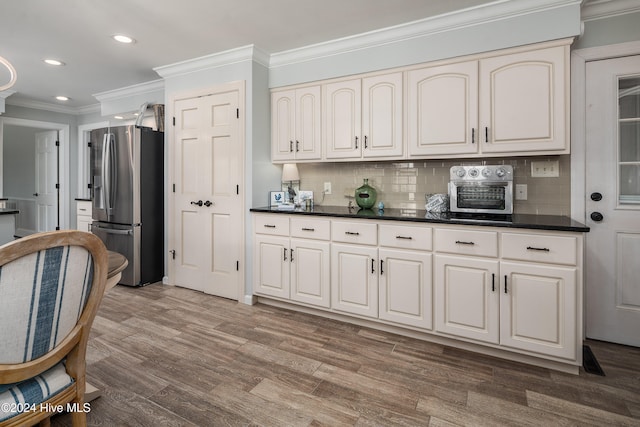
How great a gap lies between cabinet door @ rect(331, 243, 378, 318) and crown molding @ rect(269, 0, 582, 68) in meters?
1.82

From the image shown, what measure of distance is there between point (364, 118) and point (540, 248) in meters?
1.74

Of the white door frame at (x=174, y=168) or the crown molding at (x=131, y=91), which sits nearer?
the white door frame at (x=174, y=168)

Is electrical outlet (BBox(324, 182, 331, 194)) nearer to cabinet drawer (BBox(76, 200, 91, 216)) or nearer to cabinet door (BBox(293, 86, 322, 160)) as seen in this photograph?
cabinet door (BBox(293, 86, 322, 160))

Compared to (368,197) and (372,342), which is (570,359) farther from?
(368,197)

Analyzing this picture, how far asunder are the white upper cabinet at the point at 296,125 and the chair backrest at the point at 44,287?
2.38 m


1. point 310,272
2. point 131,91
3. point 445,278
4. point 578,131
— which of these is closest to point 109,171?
point 131,91

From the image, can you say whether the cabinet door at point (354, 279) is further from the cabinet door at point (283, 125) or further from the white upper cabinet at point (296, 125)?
the cabinet door at point (283, 125)

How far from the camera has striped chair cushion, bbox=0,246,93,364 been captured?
0.96 meters

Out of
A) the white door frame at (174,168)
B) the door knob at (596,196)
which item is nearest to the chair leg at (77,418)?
the white door frame at (174,168)

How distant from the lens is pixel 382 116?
296 centimetres

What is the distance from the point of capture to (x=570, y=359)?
81.0 inches

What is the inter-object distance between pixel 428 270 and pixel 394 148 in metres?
1.10

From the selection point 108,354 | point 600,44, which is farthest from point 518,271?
point 108,354

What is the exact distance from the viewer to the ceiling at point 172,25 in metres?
2.51
